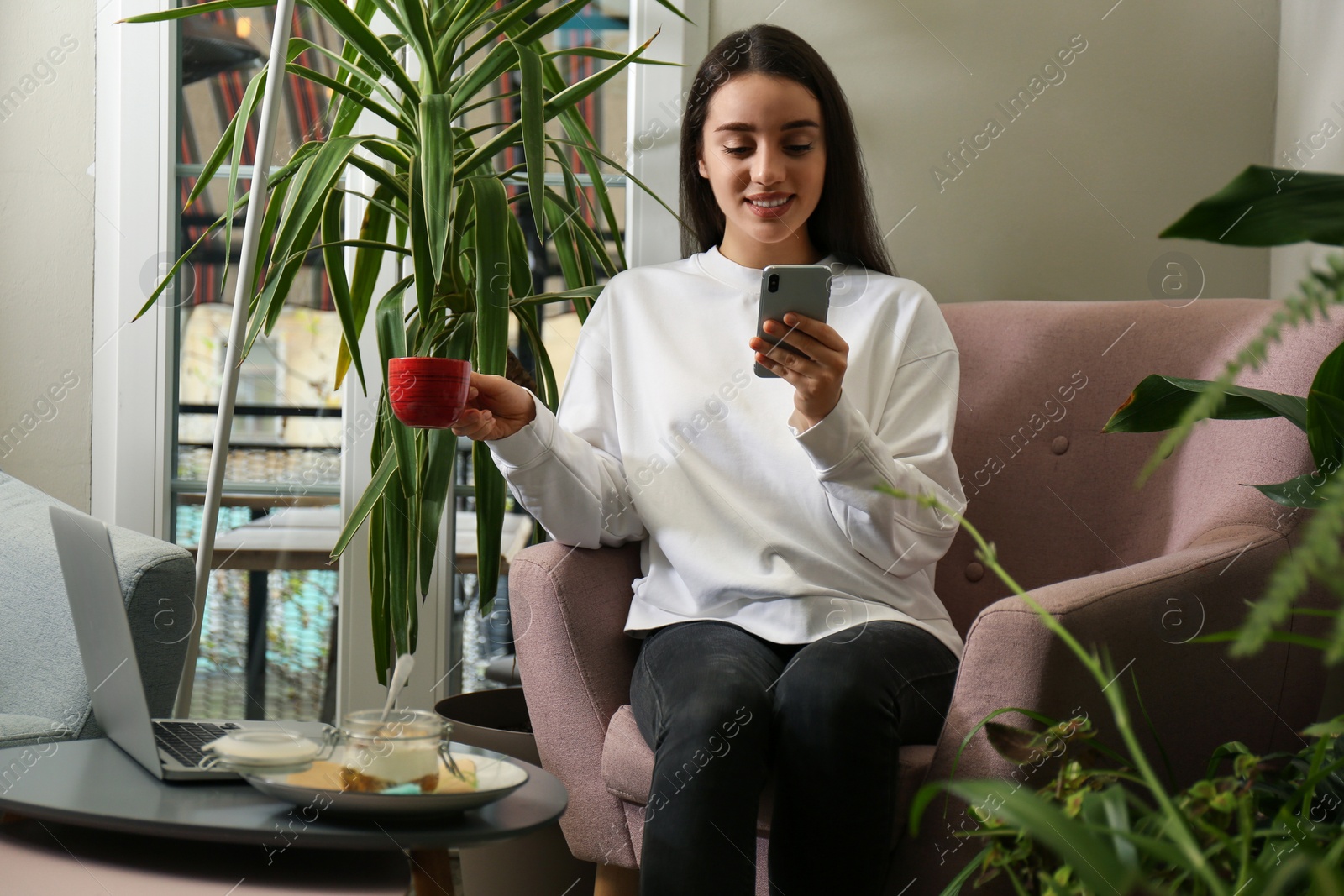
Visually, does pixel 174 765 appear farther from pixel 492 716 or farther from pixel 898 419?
pixel 898 419

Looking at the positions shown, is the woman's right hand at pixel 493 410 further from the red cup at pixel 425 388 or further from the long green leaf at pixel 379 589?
the long green leaf at pixel 379 589

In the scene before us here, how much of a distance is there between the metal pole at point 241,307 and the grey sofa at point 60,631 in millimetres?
46

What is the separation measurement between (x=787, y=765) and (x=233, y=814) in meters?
0.59

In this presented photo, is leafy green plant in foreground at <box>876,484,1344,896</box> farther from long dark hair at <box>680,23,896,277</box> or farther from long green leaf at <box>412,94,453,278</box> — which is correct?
long dark hair at <box>680,23,896,277</box>

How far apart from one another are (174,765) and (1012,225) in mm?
1788

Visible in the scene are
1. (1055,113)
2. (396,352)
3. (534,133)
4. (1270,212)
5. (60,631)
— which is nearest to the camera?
(1270,212)

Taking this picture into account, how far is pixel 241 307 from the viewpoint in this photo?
1420mm

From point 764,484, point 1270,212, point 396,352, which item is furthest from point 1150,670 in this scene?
point 396,352

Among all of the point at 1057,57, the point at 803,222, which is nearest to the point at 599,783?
the point at 803,222

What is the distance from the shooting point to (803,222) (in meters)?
1.70

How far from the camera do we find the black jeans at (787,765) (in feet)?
3.58

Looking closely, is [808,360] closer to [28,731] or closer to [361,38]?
[361,38]

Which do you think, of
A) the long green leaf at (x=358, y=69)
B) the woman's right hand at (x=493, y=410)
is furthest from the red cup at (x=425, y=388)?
the long green leaf at (x=358, y=69)

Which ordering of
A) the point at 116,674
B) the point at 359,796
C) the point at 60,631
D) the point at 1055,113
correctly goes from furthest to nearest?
the point at 1055,113 < the point at 60,631 < the point at 116,674 < the point at 359,796
